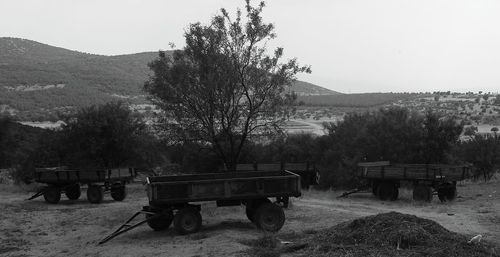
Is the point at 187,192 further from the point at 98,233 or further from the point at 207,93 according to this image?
the point at 207,93

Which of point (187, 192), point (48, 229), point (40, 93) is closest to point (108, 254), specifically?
point (187, 192)

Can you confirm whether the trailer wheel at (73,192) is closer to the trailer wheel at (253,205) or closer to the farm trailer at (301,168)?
the farm trailer at (301,168)

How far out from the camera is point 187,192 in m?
12.6

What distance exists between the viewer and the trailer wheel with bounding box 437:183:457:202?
65.6ft

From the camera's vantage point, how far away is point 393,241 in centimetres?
924

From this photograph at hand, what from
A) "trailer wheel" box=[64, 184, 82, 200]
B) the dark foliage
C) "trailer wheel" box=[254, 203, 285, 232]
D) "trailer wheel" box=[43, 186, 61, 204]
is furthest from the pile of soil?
the dark foliage

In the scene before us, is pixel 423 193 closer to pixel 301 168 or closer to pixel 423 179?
pixel 423 179

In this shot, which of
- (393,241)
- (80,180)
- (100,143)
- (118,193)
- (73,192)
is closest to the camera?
(393,241)

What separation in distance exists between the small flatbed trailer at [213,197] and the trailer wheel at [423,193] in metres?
8.27

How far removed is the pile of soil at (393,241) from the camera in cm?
880

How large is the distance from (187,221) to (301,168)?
18.1m

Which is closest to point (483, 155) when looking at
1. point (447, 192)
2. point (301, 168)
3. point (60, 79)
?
point (301, 168)

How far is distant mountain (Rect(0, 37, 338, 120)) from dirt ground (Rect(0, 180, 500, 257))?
41.2 m

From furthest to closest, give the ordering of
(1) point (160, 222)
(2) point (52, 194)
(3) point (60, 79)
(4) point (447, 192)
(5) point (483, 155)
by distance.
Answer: (3) point (60, 79)
(5) point (483, 155)
(2) point (52, 194)
(4) point (447, 192)
(1) point (160, 222)
